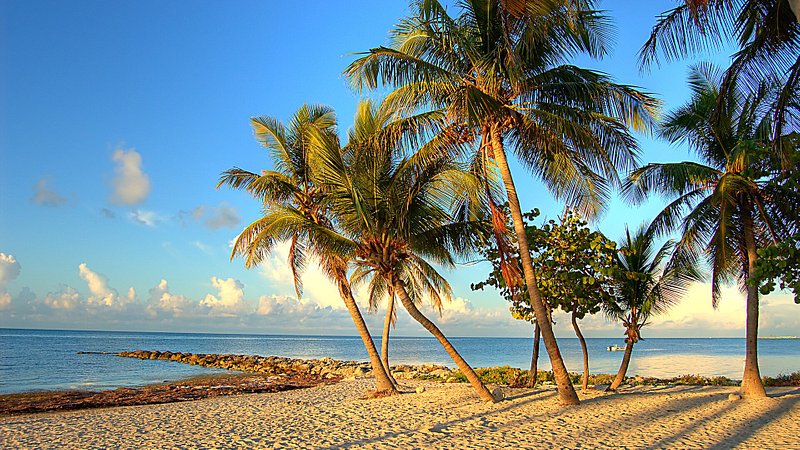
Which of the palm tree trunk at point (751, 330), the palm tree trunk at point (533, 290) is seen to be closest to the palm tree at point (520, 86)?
the palm tree trunk at point (533, 290)

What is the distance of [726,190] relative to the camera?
11008 millimetres

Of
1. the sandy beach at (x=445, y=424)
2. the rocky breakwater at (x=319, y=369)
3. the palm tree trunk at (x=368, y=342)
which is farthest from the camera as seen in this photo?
the rocky breakwater at (x=319, y=369)

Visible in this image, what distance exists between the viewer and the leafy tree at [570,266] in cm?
1273

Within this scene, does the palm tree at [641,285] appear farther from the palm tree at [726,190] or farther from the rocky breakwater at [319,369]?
the rocky breakwater at [319,369]

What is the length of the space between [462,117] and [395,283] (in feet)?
12.3

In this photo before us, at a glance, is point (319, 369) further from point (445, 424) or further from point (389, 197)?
point (445, 424)

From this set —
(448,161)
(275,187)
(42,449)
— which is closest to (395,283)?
(448,161)

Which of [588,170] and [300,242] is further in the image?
[300,242]

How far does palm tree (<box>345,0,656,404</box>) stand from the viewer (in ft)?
34.5

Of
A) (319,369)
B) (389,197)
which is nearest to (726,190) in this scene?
(389,197)

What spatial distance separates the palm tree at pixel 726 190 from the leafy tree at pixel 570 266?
213 centimetres

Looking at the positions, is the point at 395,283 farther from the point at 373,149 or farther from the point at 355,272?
the point at 355,272

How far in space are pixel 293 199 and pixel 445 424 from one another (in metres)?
7.64

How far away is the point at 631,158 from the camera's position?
36.1 ft
